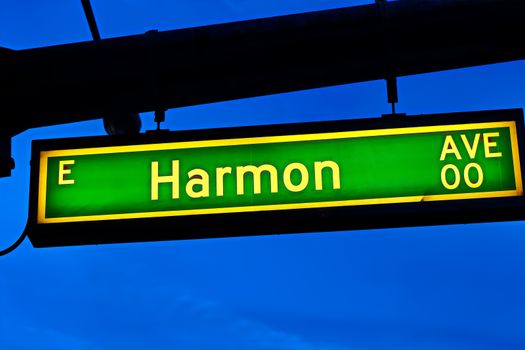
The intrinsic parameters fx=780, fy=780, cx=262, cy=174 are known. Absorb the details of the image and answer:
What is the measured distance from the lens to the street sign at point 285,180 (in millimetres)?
3246

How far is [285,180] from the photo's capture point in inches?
130

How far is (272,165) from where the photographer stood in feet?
11.0

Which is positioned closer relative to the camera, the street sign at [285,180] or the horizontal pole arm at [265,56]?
the horizontal pole arm at [265,56]

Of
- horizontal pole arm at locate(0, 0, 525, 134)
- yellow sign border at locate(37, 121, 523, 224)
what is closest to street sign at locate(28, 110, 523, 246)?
yellow sign border at locate(37, 121, 523, 224)

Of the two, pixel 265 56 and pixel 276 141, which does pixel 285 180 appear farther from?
pixel 265 56

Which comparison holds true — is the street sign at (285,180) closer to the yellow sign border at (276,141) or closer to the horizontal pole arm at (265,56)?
the yellow sign border at (276,141)

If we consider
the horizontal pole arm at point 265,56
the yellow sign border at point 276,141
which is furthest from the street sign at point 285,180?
the horizontal pole arm at point 265,56

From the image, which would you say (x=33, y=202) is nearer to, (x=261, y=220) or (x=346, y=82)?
(x=261, y=220)

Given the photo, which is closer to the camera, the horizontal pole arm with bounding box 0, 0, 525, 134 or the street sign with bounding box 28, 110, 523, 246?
the horizontal pole arm with bounding box 0, 0, 525, 134

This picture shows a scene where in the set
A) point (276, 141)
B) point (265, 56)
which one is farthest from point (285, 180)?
point (265, 56)

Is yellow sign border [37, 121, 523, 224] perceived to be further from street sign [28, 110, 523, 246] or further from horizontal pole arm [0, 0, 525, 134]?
horizontal pole arm [0, 0, 525, 134]

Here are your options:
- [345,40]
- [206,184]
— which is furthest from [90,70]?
[345,40]

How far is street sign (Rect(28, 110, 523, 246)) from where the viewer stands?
3246 mm

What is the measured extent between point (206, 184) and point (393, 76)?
916 mm
